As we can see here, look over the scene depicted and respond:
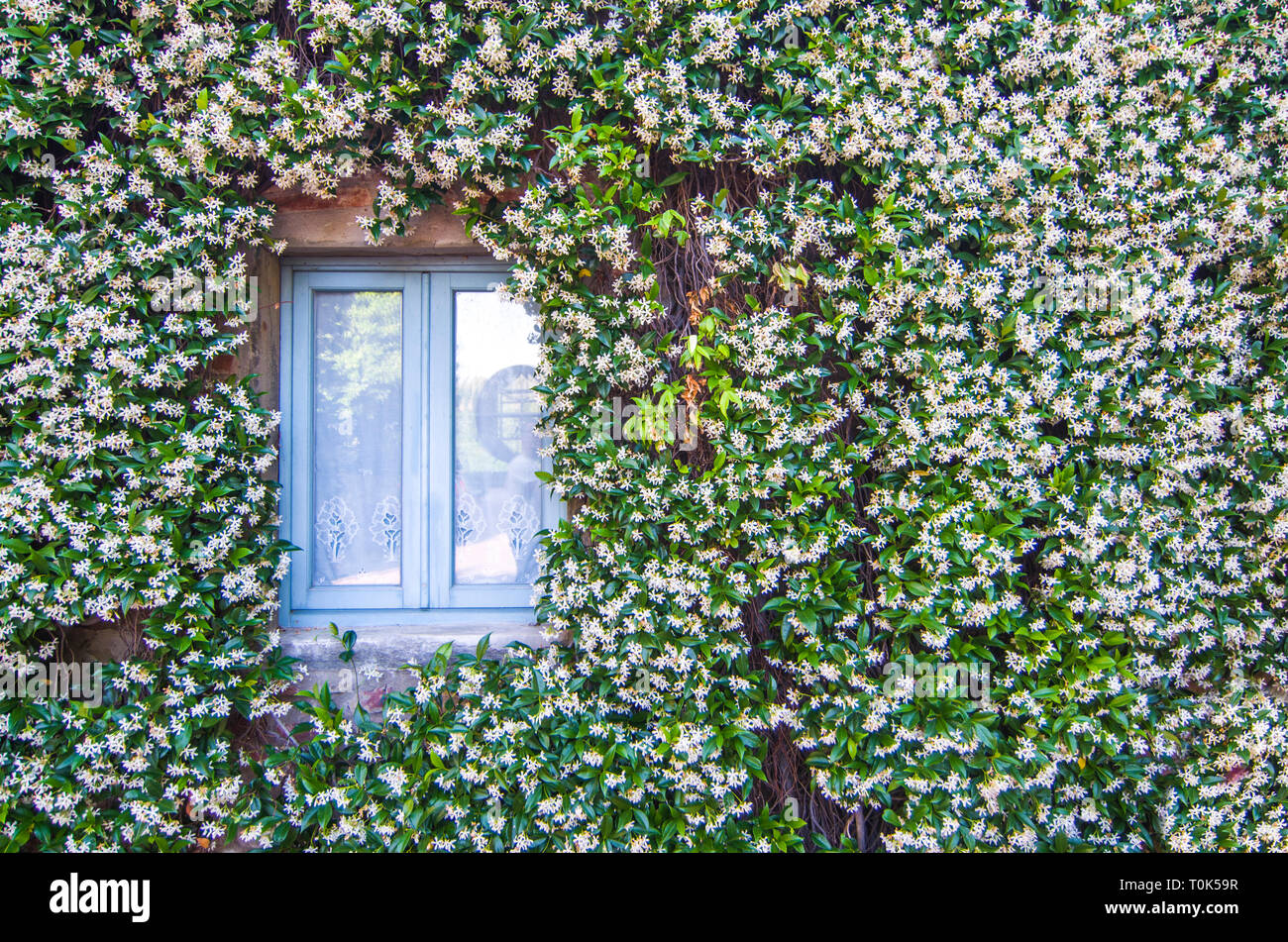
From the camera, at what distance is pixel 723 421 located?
2398 millimetres

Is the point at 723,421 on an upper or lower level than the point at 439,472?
upper

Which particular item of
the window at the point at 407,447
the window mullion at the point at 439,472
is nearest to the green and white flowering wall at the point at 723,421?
the window at the point at 407,447

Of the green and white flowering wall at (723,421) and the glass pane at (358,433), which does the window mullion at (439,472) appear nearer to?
the glass pane at (358,433)

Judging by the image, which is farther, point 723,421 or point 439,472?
point 439,472

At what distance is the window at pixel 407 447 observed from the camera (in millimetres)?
2674

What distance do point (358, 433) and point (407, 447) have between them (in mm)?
250

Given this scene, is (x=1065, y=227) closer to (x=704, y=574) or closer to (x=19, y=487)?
(x=704, y=574)

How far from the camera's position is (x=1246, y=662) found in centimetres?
265

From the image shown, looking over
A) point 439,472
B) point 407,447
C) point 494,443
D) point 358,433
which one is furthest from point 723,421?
point 358,433

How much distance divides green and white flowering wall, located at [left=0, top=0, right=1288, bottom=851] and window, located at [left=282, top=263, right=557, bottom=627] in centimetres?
22

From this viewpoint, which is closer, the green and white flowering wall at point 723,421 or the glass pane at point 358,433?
the green and white flowering wall at point 723,421

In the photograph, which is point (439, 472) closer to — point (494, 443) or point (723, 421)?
point (494, 443)
